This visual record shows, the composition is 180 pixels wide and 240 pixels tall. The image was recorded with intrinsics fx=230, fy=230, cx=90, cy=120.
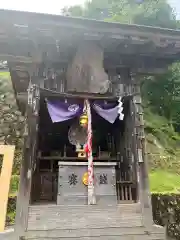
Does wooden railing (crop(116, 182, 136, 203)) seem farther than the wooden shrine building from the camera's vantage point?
Yes

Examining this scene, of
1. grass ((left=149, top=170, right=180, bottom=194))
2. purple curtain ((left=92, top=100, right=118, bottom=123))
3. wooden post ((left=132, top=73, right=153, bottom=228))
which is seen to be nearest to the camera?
wooden post ((left=132, top=73, right=153, bottom=228))

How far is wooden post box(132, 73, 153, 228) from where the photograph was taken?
6.46m

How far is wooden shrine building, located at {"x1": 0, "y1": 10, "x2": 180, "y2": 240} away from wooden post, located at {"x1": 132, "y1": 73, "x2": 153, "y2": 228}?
27 mm

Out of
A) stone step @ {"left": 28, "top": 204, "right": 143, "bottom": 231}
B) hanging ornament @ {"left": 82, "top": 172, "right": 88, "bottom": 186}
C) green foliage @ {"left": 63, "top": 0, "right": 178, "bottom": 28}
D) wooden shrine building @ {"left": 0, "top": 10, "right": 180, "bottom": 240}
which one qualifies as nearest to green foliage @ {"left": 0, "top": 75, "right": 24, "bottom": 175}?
wooden shrine building @ {"left": 0, "top": 10, "right": 180, "bottom": 240}

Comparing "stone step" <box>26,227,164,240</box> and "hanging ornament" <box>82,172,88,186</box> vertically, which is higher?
"hanging ornament" <box>82,172,88,186</box>

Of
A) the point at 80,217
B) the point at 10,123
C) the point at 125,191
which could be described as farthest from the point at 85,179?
the point at 10,123

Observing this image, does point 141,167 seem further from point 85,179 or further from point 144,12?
point 144,12

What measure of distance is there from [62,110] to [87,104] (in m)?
0.82

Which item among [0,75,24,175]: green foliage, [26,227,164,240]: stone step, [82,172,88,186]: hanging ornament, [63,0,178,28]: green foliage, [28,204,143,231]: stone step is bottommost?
[26,227,164,240]: stone step

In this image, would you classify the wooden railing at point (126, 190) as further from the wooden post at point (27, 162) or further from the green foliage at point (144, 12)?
the green foliage at point (144, 12)

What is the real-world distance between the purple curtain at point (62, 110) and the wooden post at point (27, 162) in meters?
0.53

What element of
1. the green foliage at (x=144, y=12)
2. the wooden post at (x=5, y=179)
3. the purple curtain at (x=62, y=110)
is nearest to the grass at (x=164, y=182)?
the purple curtain at (x=62, y=110)

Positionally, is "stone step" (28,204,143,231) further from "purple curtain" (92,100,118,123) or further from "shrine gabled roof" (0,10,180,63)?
"shrine gabled roof" (0,10,180,63)

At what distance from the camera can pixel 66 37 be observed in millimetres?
6512
